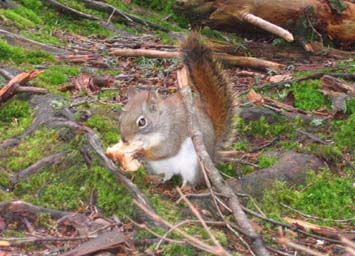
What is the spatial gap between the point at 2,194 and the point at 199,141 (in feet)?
3.41

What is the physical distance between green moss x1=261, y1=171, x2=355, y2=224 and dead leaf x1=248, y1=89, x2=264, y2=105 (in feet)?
3.42

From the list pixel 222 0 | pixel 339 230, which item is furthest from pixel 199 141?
pixel 222 0

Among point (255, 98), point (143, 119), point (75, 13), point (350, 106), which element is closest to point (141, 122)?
point (143, 119)

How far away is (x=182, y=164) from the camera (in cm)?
400

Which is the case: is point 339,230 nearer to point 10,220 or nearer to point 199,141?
point 199,141

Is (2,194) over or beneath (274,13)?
beneath

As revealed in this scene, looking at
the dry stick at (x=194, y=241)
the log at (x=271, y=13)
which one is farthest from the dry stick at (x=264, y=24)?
the dry stick at (x=194, y=241)

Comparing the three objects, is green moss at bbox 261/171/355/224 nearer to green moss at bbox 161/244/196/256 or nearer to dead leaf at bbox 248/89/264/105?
green moss at bbox 161/244/196/256

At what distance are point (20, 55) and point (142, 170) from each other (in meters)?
2.49

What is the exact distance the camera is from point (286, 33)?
5984mm

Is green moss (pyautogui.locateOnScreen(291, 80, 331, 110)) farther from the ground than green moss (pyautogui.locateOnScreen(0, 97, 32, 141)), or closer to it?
farther from the ground

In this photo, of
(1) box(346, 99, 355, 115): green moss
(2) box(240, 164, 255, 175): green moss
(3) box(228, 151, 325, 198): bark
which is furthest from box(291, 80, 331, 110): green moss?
(2) box(240, 164, 255, 175): green moss

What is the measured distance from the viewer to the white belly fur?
13.1 ft

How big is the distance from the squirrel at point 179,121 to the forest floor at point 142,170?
11 centimetres
